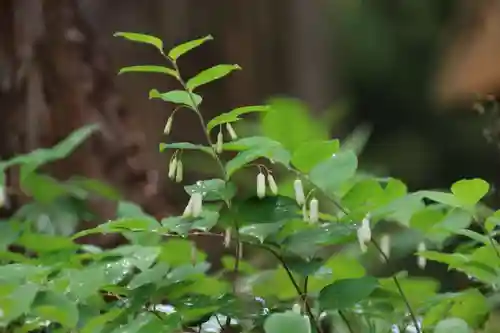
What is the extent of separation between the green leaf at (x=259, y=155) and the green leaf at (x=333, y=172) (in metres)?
0.03

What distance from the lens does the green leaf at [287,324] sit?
1.33 feet

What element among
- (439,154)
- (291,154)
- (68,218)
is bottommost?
(439,154)

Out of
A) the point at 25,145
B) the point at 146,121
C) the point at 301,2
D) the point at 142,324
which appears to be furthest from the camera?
the point at 301,2

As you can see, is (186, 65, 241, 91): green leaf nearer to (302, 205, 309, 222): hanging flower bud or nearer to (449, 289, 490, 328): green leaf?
(302, 205, 309, 222): hanging flower bud

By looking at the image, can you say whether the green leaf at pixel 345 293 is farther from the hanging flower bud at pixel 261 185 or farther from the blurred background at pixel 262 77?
the blurred background at pixel 262 77

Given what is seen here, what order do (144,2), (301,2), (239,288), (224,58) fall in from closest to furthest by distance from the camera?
(239,288)
(144,2)
(224,58)
(301,2)

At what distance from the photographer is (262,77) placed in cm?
192

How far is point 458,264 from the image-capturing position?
519 millimetres

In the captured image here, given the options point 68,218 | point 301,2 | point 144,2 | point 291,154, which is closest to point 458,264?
point 291,154

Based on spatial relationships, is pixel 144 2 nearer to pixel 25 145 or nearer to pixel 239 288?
pixel 25 145

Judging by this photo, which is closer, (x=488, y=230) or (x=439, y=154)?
(x=488, y=230)

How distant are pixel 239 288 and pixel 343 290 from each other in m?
0.14

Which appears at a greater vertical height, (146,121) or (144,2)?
(144,2)

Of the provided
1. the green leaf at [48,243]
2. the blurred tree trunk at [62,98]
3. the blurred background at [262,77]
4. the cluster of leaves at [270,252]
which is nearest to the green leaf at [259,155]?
the cluster of leaves at [270,252]
